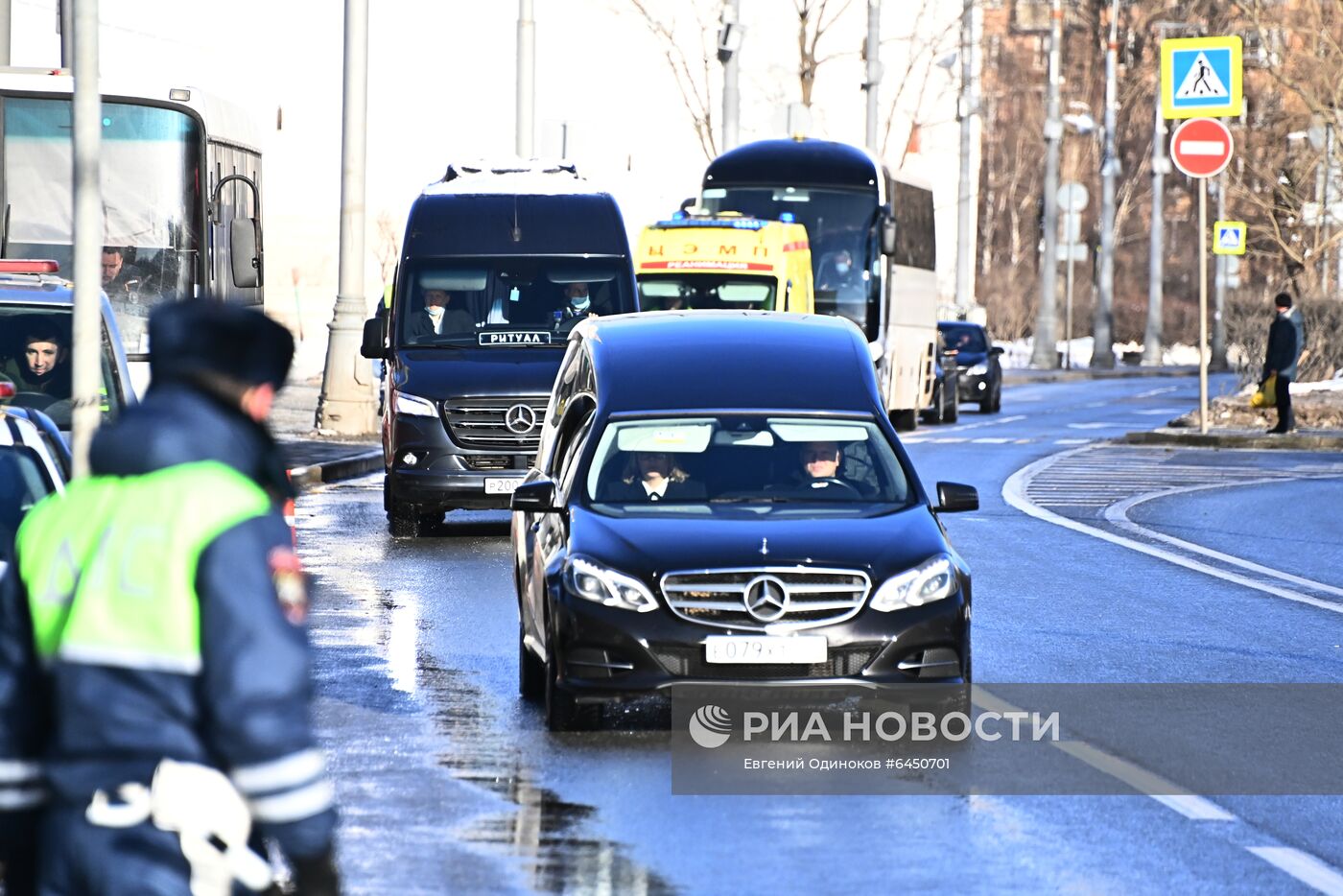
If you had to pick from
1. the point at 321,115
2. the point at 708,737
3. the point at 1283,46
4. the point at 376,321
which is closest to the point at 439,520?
the point at 376,321

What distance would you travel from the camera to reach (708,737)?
31.9 feet

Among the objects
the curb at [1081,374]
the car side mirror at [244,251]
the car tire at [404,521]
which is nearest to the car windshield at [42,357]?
the car tire at [404,521]

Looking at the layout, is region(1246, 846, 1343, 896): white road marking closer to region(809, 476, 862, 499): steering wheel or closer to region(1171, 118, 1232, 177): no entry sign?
region(809, 476, 862, 499): steering wheel

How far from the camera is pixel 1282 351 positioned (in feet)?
99.8

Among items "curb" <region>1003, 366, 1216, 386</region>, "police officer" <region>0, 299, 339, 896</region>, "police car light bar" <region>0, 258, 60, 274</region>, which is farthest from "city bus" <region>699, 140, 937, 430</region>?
"police officer" <region>0, 299, 339, 896</region>

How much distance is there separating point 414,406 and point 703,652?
9.44 m

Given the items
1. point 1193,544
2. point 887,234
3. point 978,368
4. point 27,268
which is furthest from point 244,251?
point 978,368

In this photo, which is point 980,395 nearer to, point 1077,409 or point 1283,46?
point 1077,409

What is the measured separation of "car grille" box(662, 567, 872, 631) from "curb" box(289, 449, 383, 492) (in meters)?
13.2

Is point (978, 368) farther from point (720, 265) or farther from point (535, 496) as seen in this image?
point (535, 496)

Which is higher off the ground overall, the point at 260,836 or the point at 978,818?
the point at 260,836

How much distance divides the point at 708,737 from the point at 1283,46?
31.4m

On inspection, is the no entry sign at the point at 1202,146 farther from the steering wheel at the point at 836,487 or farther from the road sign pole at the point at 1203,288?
the steering wheel at the point at 836,487

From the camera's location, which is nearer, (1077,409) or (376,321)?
(376,321)
